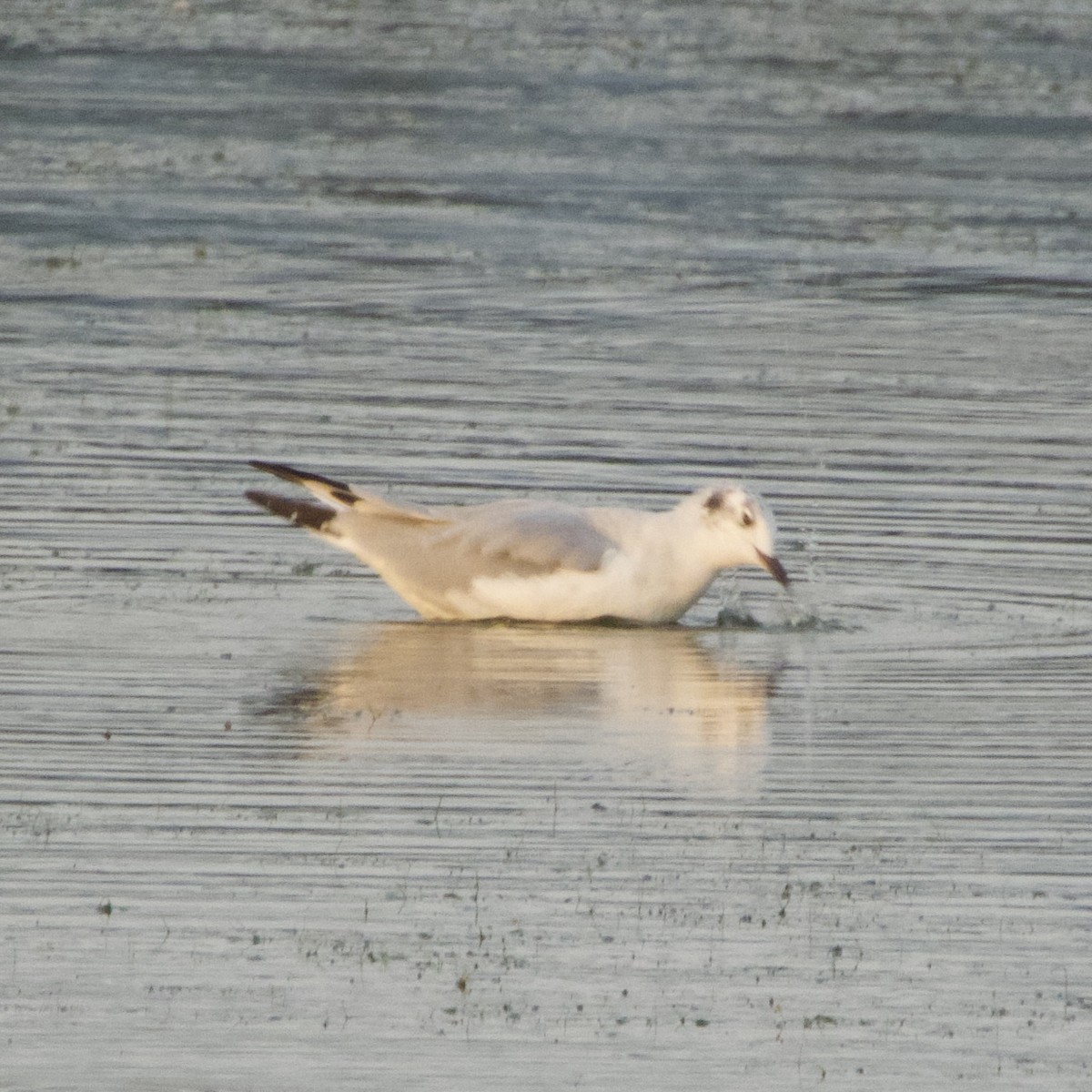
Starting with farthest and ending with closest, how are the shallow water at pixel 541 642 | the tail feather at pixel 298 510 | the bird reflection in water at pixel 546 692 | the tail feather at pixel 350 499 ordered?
1. the tail feather at pixel 298 510
2. the tail feather at pixel 350 499
3. the bird reflection in water at pixel 546 692
4. the shallow water at pixel 541 642

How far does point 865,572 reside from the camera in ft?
46.4

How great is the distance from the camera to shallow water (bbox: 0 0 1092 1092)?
323 inches

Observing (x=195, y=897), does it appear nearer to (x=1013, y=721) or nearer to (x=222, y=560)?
(x=1013, y=721)

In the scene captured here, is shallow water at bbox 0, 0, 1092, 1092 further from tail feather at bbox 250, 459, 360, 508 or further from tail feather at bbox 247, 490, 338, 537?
tail feather at bbox 250, 459, 360, 508

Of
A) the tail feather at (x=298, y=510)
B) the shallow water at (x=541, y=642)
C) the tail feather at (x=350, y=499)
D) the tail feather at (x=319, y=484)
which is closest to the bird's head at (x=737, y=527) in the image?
the shallow water at (x=541, y=642)

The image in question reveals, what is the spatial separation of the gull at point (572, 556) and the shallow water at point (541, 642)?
0.15m

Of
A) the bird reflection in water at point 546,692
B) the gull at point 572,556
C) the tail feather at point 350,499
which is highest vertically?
the tail feather at point 350,499

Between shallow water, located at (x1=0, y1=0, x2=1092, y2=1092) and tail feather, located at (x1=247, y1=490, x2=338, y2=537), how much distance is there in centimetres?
27

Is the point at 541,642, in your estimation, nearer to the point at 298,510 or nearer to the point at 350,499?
the point at 350,499

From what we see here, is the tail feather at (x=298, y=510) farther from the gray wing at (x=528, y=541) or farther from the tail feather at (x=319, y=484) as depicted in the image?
the gray wing at (x=528, y=541)

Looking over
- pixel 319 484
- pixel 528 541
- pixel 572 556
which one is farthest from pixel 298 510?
pixel 572 556

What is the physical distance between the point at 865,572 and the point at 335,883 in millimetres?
5438

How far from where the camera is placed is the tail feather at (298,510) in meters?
14.1

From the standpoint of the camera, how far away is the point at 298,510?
557 inches
